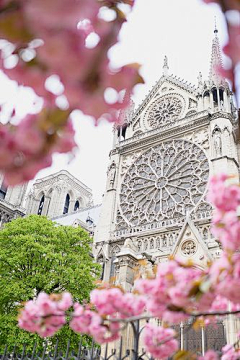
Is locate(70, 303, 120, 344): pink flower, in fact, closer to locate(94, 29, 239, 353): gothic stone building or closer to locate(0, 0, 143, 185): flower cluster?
locate(0, 0, 143, 185): flower cluster

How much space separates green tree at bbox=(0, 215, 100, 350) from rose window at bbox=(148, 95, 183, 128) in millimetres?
9970

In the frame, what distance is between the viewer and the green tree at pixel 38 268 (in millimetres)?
13594

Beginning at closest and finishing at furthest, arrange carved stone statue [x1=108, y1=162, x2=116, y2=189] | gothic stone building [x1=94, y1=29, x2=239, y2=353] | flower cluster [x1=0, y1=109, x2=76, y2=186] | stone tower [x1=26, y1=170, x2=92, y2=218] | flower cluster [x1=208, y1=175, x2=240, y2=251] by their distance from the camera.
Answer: flower cluster [x1=0, y1=109, x2=76, y2=186], flower cluster [x1=208, y1=175, x2=240, y2=251], gothic stone building [x1=94, y1=29, x2=239, y2=353], carved stone statue [x1=108, y1=162, x2=116, y2=189], stone tower [x1=26, y1=170, x2=92, y2=218]

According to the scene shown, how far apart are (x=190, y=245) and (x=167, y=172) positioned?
225 inches

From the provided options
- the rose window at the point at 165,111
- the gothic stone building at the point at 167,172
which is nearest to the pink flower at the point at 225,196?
the gothic stone building at the point at 167,172

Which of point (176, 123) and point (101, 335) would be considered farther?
point (176, 123)

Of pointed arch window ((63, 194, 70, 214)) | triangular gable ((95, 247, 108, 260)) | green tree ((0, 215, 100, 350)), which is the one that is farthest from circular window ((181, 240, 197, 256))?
pointed arch window ((63, 194, 70, 214))

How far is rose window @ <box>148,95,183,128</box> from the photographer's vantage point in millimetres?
22391

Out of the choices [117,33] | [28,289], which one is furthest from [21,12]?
[28,289]

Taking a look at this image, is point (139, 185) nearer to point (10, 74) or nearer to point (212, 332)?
point (212, 332)

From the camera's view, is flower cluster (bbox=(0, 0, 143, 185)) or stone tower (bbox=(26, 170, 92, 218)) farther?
stone tower (bbox=(26, 170, 92, 218))

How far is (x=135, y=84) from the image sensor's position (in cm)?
138

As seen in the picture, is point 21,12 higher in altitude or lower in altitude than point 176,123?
lower

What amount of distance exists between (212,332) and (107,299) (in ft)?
40.6
